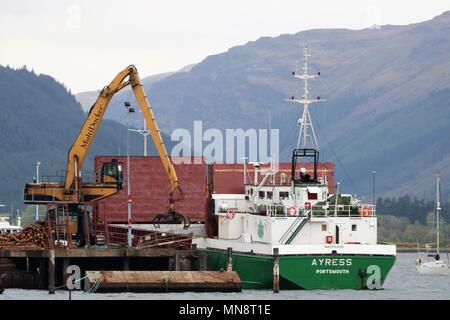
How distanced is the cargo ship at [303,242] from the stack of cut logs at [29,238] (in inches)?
355

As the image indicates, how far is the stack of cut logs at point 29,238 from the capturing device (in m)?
82.1

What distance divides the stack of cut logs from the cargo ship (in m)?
9.03

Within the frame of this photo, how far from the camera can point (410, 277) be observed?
110 metres

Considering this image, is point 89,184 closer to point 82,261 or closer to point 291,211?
point 82,261

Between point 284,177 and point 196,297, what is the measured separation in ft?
51.9

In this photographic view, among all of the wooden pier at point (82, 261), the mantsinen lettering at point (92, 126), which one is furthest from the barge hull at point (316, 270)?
the mantsinen lettering at point (92, 126)

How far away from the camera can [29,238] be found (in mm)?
82750

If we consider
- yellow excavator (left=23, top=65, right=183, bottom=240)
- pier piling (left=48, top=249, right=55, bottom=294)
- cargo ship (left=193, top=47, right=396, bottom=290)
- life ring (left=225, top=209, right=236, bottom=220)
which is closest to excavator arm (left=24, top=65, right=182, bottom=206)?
yellow excavator (left=23, top=65, right=183, bottom=240)

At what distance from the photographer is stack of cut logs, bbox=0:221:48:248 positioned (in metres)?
82.1

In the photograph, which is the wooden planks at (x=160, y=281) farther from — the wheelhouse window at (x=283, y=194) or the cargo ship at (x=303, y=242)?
the wheelhouse window at (x=283, y=194)

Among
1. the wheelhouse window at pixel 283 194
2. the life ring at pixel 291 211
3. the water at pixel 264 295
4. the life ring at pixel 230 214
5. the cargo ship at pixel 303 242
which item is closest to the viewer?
the water at pixel 264 295
